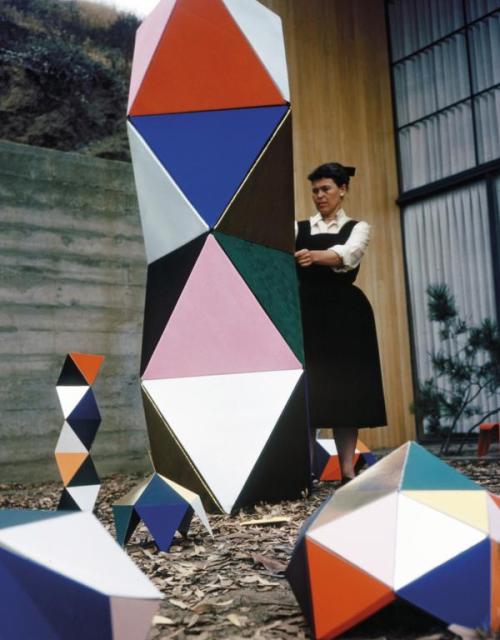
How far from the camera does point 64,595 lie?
95cm

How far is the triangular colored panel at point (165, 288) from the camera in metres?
2.85

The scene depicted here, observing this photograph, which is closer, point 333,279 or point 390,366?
point 333,279

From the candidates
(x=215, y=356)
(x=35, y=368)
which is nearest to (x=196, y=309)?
(x=215, y=356)

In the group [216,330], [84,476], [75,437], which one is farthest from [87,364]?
[216,330]

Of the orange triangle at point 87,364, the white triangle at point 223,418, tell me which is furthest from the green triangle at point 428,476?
the white triangle at point 223,418

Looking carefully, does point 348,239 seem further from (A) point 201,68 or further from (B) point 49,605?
(B) point 49,605

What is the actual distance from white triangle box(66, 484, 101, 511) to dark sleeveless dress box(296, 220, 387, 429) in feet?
3.68

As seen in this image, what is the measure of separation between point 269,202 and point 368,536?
1.91 meters

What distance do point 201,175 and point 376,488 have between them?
178 cm

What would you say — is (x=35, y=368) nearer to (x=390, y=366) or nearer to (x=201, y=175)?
(x=201, y=175)

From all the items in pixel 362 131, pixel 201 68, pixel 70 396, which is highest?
pixel 362 131

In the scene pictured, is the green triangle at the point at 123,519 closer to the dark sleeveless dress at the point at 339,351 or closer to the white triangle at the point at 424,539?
the white triangle at the point at 424,539

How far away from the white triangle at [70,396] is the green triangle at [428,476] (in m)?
1.16

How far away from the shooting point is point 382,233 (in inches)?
258
